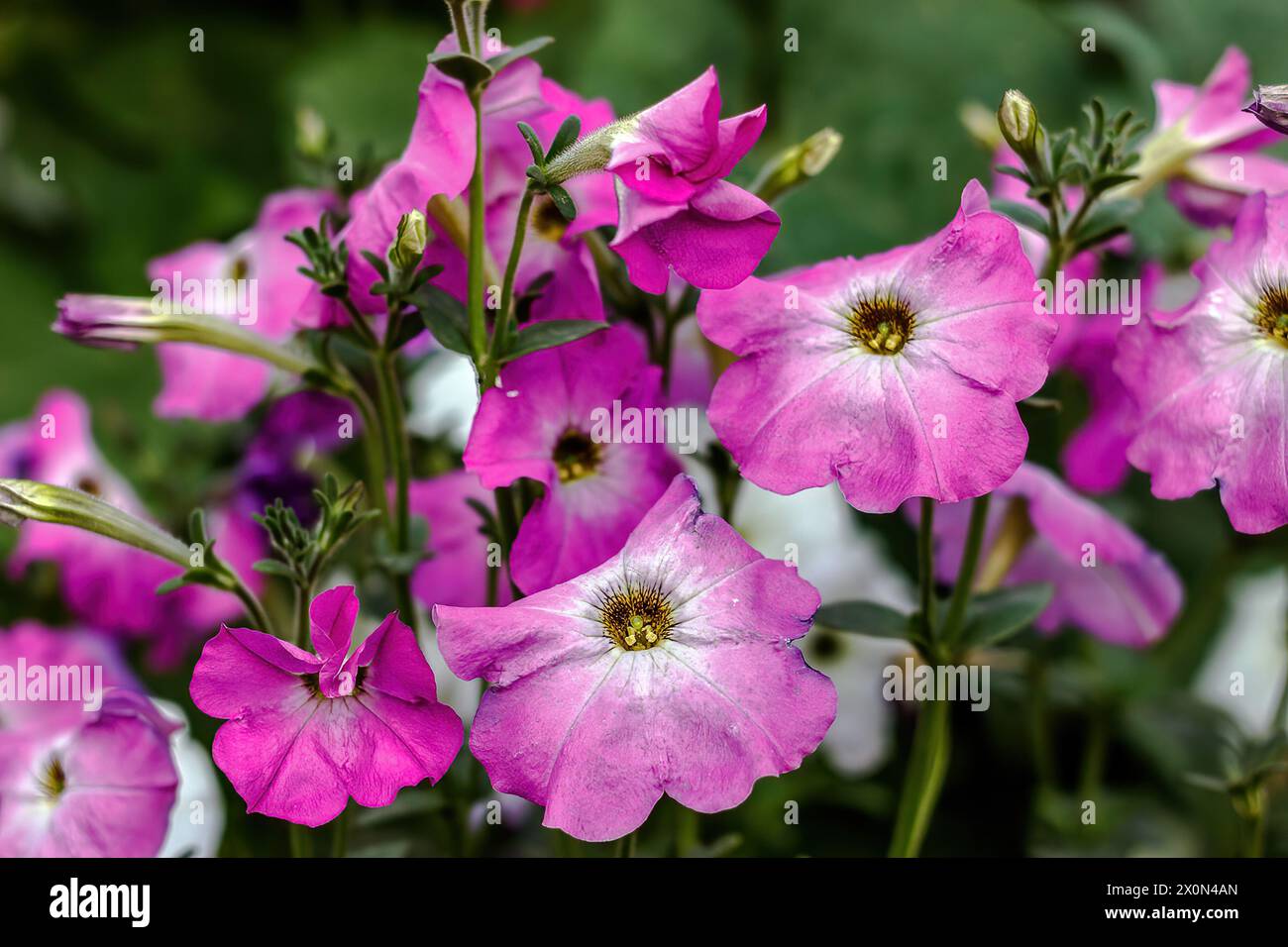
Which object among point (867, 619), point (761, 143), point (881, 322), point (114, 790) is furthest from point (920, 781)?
point (761, 143)

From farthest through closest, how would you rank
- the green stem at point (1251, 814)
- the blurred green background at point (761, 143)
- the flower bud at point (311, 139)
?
the blurred green background at point (761, 143)
the flower bud at point (311, 139)
the green stem at point (1251, 814)

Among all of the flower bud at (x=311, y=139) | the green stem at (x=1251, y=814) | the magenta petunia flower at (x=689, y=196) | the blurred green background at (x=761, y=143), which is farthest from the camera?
the blurred green background at (x=761, y=143)

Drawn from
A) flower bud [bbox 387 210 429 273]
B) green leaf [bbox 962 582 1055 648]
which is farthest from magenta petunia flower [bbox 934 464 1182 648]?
flower bud [bbox 387 210 429 273]

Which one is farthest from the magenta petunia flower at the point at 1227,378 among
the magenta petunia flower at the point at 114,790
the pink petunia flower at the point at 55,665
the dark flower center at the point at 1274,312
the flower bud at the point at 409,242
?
the pink petunia flower at the point at 55,665

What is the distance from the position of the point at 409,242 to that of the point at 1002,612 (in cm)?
23

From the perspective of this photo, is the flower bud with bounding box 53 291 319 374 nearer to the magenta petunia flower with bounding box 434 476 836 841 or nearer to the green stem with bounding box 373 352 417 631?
the green stem with bounding box 373 352 417 631

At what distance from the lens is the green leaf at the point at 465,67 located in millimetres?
350

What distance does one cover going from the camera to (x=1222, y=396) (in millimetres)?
375

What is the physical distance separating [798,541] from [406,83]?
551mm

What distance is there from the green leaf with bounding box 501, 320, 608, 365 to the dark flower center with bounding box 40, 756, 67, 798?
0.23 m

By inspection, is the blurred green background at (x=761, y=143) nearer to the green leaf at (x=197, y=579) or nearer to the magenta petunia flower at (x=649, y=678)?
the magenta petunia flower at (x=649, y=678)

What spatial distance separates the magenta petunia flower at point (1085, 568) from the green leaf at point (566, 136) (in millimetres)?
214

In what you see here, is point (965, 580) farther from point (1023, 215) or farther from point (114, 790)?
point (114, 790)
